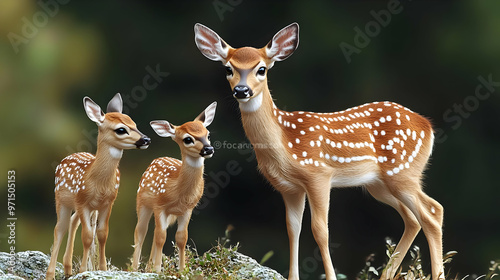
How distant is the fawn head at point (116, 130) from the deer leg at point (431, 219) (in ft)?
6.85

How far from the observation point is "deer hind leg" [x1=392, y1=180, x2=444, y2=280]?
6223 mm

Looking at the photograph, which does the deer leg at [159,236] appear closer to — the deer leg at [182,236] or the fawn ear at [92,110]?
the deer leg at [182,236]

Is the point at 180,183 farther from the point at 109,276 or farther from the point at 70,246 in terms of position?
the point at 70,246

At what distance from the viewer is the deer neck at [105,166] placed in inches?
229

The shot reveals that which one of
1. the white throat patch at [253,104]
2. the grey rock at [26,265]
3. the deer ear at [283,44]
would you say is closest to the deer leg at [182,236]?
the white throat patch at [253,104]

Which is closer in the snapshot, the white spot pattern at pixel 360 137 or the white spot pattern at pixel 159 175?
the white spot pattern at pixel 360 137

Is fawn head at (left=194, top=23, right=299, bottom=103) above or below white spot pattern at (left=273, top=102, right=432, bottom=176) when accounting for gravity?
above

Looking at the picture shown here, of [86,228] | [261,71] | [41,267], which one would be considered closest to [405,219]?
[261,71]

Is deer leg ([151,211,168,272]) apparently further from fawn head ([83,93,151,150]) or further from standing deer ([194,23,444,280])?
standing deer ([194,23,444,280])

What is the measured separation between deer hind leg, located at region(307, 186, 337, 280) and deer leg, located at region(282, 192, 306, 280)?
0.30 meters

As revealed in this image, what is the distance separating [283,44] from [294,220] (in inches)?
53.1

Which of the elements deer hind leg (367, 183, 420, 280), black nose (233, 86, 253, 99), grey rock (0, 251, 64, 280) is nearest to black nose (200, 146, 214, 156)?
black nose (233, 86, 253, 99)

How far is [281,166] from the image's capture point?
5895mm

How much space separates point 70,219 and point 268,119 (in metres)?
1.72
